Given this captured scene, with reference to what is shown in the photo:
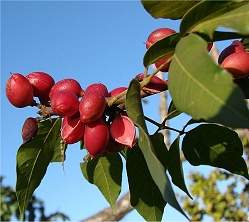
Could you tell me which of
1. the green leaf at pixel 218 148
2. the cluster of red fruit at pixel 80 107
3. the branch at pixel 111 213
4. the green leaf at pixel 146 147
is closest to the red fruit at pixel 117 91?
the cluster of red fruit at pixel 80 107

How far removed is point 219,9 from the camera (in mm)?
792

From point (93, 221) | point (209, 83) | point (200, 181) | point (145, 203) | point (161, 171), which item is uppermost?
point (209, 83)

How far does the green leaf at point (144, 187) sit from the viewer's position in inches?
42.2

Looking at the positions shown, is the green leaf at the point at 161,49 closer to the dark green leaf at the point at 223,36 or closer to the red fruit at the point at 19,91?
the dark green leaf at the point at 223,36

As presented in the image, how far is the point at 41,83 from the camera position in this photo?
1.00 m

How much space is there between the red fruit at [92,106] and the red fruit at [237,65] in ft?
0.72

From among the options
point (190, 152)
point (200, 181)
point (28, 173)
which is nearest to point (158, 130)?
point (190, 152)

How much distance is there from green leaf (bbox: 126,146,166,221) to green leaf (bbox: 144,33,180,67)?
24cm

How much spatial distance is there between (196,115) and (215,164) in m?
0.39

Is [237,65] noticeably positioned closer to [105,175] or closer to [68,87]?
[68,87]

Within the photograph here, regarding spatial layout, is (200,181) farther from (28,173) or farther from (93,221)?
(28,173)

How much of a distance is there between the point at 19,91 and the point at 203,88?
1.34ft

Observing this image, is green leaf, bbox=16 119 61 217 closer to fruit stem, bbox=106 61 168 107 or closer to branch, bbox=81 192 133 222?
fruit stem, bbox=106 61 168 107

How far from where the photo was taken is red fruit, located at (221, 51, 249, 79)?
2.79 ft
